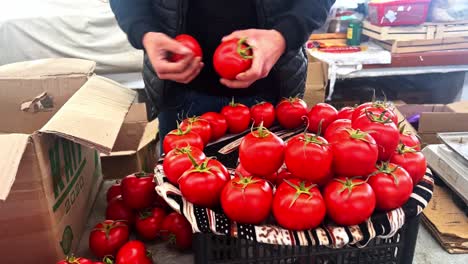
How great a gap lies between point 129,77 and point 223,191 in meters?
2.02

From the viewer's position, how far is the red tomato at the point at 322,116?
946mm

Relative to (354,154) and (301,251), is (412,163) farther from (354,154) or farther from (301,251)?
(301,251)

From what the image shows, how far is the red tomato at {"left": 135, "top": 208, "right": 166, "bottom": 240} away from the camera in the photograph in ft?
3.47

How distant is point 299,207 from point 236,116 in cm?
40

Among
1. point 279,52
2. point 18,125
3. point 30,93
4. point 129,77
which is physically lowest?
point 129,77

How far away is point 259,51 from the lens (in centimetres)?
84

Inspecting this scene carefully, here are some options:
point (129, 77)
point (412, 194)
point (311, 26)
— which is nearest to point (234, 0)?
point (311, 26)

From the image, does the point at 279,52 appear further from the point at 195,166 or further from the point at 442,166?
the point at 442,166

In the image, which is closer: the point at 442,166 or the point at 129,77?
the point at 442,166

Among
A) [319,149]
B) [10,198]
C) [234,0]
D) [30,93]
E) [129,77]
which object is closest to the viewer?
[319,149]

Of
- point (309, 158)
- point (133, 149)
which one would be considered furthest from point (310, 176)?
point (133, 149)

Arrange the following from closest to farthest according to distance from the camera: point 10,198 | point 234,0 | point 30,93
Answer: point 10,198 → point 234,0 → point 30,93

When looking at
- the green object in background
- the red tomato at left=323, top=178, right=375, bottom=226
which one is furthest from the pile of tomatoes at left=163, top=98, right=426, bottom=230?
the green object in background

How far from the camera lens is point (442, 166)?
4.37 ft
